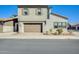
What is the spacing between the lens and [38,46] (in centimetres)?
749

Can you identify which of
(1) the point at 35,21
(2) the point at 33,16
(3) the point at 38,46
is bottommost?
(3) the point at 38,46

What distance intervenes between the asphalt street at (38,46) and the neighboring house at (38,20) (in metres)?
0.69

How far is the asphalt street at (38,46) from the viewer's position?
6.64 meters

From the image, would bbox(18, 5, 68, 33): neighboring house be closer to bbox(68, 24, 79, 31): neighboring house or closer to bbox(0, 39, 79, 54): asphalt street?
bbox(68, 24, 79, 31): neighboring house

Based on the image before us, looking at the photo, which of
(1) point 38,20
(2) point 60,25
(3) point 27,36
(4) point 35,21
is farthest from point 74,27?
(3) point 27,36

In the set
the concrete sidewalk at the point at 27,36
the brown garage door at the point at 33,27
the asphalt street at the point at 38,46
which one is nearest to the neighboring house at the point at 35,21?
the brown garage door at the point at 33,27

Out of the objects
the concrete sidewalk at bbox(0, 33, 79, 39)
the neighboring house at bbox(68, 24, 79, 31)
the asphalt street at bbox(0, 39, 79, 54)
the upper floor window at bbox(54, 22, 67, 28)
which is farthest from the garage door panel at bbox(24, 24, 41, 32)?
the neighboring house at bbox(68, 24, 79, 31)

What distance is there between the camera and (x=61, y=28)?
8594 mm

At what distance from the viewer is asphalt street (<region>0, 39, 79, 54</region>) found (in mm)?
6642

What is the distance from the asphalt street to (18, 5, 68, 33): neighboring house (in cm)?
69

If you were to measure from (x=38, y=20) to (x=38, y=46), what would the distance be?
159 cm

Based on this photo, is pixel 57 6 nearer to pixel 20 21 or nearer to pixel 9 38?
pixel 20 21

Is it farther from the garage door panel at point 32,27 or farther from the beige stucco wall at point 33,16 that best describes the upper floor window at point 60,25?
the garage door panel at point 32,27

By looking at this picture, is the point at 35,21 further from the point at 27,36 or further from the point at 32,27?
the point at 27,36
